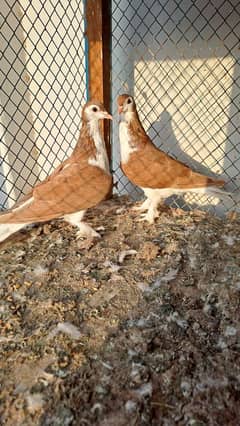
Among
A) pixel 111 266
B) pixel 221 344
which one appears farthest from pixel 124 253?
pixel 221 344

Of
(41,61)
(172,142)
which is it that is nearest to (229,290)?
(172,142)

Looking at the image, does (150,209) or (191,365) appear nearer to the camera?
(191,365)

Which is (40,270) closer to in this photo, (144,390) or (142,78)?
(144,390)

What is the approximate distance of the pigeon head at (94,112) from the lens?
1.61m

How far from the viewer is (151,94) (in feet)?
7.43

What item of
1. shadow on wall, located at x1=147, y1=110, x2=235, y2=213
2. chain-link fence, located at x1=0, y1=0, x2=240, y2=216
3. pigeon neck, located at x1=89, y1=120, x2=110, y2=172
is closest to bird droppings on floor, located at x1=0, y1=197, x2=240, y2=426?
pigeon neck, located at x1=89, y1=120, x2=110, y2=172

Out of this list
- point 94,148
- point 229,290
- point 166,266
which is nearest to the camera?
point 229,290

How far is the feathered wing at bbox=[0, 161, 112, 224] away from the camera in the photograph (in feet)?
5.09

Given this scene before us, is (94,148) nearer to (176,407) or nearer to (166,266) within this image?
(166,266)

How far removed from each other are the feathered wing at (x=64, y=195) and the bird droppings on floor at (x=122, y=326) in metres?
0.19

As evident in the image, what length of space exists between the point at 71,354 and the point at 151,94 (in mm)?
1690

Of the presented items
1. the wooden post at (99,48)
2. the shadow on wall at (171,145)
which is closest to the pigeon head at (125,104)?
the wooden post at (99,48)

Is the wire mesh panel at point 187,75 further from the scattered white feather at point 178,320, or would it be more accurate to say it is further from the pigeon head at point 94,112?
the scattered white feather at point 178,320

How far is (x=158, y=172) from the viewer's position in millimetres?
1723
